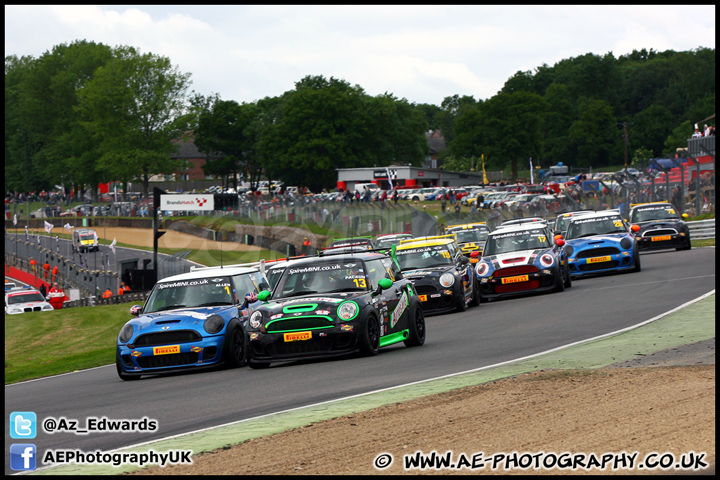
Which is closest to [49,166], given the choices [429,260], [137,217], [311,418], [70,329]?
[137,217]

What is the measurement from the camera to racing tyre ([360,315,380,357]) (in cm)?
1347

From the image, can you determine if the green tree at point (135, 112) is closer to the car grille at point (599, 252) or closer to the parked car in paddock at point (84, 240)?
the parked car in paddock at point (84, 240)

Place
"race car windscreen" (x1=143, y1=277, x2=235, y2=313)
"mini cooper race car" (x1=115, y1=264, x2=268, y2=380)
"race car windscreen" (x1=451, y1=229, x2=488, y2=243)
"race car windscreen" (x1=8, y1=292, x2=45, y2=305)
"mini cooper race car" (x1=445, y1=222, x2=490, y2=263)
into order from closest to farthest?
"mini cooper race car" (x1=115, y1=264, x2=268, y2=380)
"race car windscreen" (x1=143, y1=277, x2=235, y2=313)
"mini cooper race car" (x1=445, y1=222, x2=490, y2=263)
"race car windscreen" (x1=451, y1=229, x2=488, y2=243)
"race car windscreen" (x1=8, y1=292, x2=45, y2=305)

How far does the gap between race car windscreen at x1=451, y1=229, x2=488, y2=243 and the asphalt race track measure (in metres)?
10.9

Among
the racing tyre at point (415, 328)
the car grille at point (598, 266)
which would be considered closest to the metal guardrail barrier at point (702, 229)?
the car grille at point (598, 266)

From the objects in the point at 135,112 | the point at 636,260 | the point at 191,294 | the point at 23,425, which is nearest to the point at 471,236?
the point at 636,260

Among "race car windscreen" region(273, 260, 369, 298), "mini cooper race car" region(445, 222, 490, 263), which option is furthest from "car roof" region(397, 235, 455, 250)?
"mini cooper race car" region(445, 222, 490, 263)

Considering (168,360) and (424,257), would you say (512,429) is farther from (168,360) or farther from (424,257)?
(424,257)

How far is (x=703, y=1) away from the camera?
302 inches

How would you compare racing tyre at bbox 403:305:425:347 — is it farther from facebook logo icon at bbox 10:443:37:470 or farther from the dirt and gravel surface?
facebook logo icon at bbox 10:443:37:470

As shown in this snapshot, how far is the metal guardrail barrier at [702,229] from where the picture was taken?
125ft

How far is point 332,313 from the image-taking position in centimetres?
1321

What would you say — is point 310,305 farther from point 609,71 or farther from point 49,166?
point 609,71

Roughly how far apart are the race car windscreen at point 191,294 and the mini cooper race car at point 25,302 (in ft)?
83.8
